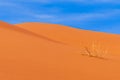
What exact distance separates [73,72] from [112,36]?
97.1 feet

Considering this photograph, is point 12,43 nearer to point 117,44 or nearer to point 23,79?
point 23,79

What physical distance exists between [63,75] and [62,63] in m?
1.37

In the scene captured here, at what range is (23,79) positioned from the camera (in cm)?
782

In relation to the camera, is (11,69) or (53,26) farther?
(53,26)

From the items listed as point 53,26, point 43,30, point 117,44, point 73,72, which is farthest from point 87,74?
point 53,26

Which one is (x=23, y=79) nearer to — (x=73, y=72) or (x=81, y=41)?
(x=73, y=72)

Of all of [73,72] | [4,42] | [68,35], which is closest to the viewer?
[73,72]

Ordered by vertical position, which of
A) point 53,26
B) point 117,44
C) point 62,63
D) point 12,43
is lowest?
point 62,63

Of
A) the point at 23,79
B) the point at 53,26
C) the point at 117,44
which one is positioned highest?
the point at 53,26

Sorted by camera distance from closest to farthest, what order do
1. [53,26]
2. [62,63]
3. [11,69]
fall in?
[11,69] → [62,63] → [53,26]

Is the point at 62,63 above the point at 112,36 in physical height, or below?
below

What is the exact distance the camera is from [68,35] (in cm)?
3656

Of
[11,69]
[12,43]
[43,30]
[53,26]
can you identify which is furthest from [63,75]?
A: [53,26]

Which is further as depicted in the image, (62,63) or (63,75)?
(62,63)
